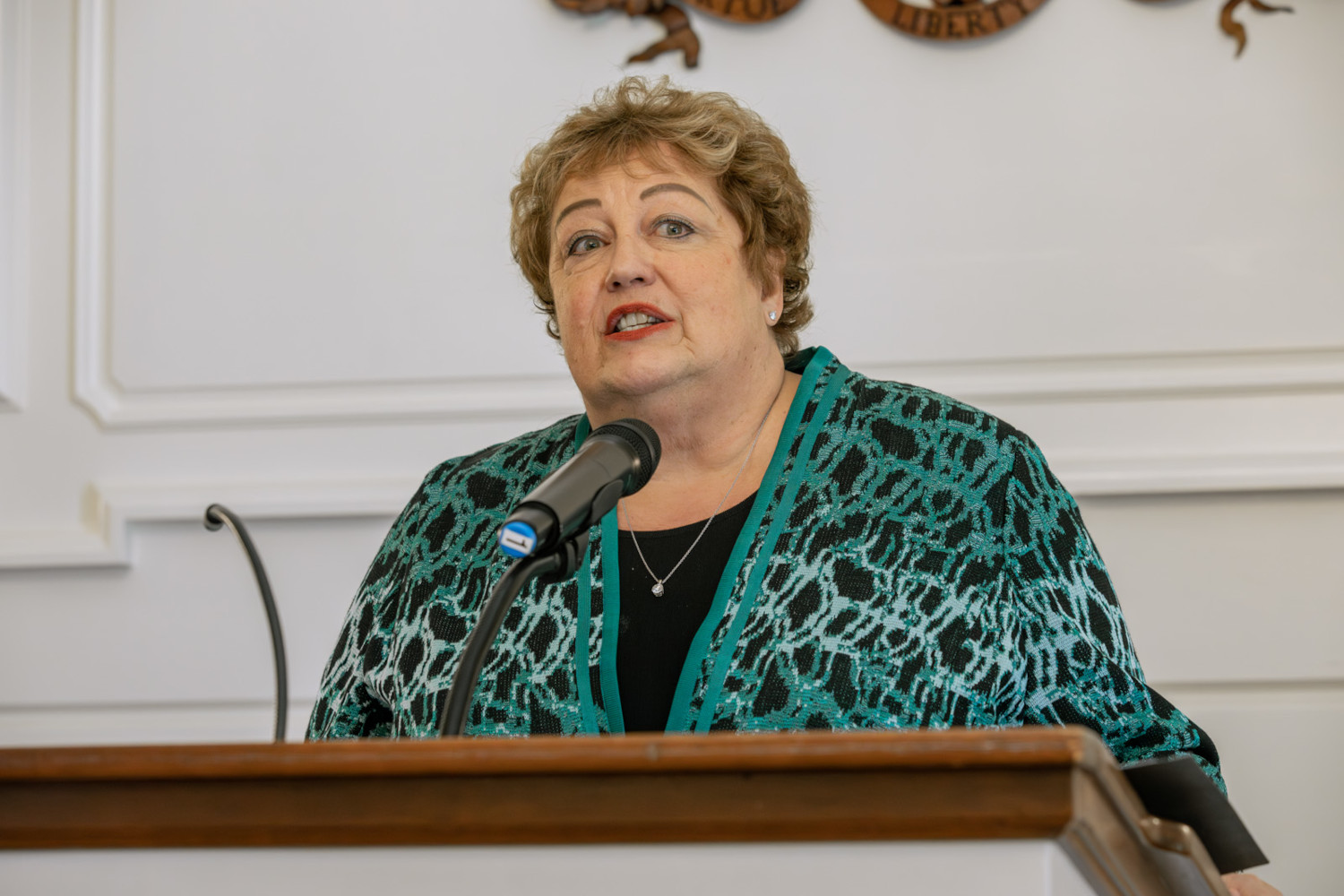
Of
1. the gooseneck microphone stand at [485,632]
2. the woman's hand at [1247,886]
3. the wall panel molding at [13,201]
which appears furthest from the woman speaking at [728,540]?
the wall panel molding at [13,201]

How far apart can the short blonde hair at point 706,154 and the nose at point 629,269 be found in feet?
0.47

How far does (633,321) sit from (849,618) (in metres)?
0.45

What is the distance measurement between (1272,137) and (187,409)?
1.99 metres

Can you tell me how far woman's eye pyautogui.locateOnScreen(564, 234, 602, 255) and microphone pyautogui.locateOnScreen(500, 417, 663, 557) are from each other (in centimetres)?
58

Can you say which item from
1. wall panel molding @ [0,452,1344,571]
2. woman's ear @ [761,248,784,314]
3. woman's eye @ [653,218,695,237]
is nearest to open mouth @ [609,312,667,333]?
woman's eye @ [653,218,695,237]

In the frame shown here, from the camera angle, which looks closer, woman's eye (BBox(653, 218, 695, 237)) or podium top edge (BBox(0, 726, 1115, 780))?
podium top edge (BBox(0, 726, 1115, 780))

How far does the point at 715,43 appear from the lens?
2.28 m

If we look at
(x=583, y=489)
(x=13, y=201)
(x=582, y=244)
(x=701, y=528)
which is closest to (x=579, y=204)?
(x=582, y=244)

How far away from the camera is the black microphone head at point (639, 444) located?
1.04 meters

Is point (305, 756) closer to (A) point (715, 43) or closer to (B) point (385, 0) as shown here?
(A) point (715, 43)

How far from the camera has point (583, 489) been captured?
95 centimetres

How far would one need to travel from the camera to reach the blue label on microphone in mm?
897

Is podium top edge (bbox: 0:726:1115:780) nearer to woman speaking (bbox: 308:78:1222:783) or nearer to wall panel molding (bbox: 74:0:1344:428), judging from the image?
woman speaking (bbox: 308:78:1222:783)

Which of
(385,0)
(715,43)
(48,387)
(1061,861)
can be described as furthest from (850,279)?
(1061,861)
